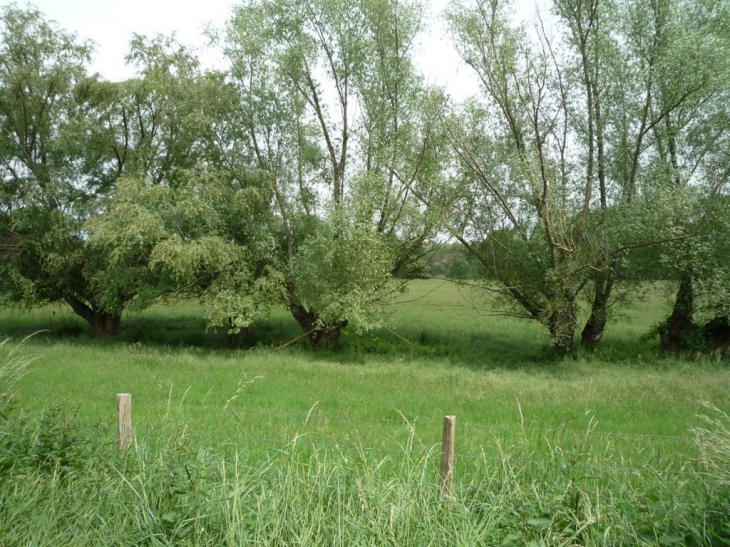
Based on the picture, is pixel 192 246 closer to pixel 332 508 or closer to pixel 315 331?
pixel 315 331

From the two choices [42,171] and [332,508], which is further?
[42,171]

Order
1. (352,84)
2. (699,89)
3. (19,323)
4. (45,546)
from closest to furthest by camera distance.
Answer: (45,546), (699,89), (352,84), (19,323)

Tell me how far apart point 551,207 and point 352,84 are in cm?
1016

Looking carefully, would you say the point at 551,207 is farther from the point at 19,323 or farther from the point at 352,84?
the point at 19,323

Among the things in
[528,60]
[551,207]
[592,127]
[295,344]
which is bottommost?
[295,344]

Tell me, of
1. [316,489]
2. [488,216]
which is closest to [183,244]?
[488,216]

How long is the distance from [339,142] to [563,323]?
12028 millimetres

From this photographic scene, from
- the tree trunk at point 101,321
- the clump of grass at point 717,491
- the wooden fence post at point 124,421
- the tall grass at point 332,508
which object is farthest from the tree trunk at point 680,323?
the tree trunk at point 101,321

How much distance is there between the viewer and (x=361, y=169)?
2562 cm

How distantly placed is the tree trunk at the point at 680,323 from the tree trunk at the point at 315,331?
12881 millimetres

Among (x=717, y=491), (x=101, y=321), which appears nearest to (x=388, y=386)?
(x=717, y=491)

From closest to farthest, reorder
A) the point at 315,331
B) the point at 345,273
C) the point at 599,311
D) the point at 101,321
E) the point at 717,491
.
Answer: the point at 717,491
the point at 345,273
the point at 599,311
the point at 315,331
the point at 101,321

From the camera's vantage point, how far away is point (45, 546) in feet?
16.1

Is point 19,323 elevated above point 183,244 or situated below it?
below
